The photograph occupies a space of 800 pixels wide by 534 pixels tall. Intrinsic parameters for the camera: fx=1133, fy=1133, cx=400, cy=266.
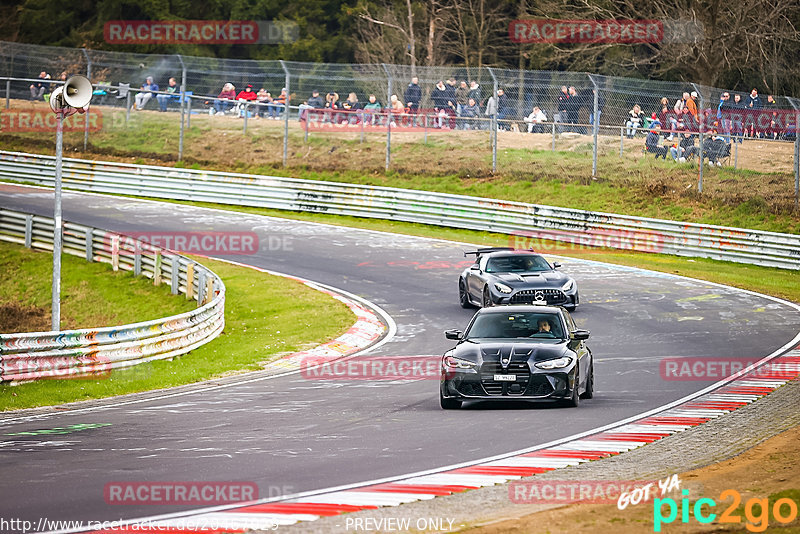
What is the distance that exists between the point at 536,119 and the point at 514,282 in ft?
49.7

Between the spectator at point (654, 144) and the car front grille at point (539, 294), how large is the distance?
13379 mm

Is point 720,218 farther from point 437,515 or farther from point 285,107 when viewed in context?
point 437,515

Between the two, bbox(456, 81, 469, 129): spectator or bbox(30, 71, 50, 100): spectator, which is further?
bbox(30, 71, 50, 100): spectator

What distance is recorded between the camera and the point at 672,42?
40.8 metres

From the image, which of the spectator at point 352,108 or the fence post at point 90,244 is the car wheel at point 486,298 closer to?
the fence post at point 90,244

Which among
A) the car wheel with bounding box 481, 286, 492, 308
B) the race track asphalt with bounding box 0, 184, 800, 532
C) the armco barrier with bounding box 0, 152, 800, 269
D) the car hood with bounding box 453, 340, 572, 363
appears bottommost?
the race track asphalt with bounding box 0, 184, 800, 532

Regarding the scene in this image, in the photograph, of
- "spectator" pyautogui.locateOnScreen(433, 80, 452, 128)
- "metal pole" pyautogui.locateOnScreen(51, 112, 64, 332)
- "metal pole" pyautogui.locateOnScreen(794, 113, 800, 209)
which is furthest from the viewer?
"spectator" pyautogui.locateOnScreen(433, 80, 452, 128)

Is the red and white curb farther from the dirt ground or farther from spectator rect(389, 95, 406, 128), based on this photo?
spectator rect(389, 95, 406, 128)

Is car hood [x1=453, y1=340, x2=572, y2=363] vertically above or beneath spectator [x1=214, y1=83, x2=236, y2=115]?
beneath

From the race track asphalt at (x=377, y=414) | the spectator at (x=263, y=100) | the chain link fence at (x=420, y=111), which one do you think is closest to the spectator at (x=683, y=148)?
the chain link fence at (x=420, y=111)

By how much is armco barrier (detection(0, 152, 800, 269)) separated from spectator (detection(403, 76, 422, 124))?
9.71 ft

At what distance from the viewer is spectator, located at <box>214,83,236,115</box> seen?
38375 millimetres

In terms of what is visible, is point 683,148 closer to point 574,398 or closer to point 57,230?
Result: point 57,230

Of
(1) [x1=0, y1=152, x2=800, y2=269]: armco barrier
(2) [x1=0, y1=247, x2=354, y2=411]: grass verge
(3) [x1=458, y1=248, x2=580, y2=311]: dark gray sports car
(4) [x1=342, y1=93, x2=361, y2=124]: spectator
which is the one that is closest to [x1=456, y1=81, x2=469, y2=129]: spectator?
(1) [x1=0, y1=152, x2=800, y2=269]: armco barrier
